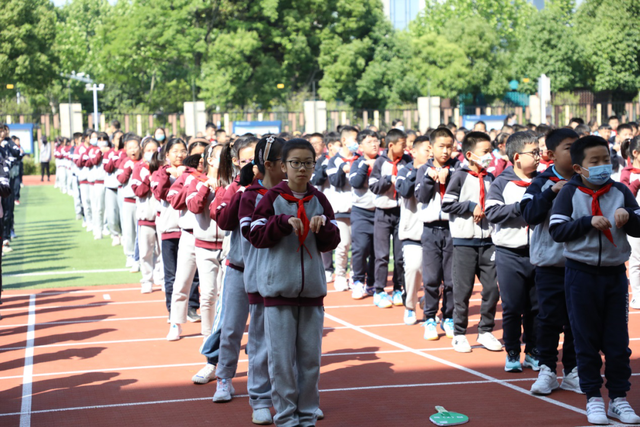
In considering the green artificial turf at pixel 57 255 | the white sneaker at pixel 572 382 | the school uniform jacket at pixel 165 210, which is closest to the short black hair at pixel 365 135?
the school uniform jacket at pixel 165 210

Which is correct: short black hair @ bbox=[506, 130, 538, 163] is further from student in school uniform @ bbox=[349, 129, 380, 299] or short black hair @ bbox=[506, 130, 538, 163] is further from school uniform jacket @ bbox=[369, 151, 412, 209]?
student in school uniform @ bbox=[349, 129, 380, 299]

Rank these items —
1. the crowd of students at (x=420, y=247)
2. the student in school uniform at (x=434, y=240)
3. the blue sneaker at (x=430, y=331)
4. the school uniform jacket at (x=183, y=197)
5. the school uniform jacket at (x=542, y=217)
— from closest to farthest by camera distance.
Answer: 1. the crowd of students at (x=420, y=247)
2. the school uniform jacket at (x=542, y=217)
3. the school uniform jacket at (x=183, y=197)
4. the student in school uniform at (x=434, y=240)
5. the blue sneaker at (x=430, y=331)

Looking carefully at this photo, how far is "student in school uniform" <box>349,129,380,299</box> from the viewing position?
1170cm

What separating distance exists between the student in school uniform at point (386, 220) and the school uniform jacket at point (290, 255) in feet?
17.1

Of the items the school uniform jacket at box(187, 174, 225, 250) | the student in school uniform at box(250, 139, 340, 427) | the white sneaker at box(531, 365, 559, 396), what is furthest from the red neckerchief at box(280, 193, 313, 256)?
the school uniform jacket at box(187, 174, 225, 250)

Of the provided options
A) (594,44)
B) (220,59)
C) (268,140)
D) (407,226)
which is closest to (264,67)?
(220,59)

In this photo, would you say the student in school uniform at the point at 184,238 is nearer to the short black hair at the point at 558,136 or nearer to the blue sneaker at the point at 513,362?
the blue sneaker at the point at 513,362

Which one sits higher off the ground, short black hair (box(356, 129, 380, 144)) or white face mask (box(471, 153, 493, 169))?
short black hair (box(356, 129, 380, 144))

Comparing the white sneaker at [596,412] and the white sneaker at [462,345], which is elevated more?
the white sneaker at [596,412]

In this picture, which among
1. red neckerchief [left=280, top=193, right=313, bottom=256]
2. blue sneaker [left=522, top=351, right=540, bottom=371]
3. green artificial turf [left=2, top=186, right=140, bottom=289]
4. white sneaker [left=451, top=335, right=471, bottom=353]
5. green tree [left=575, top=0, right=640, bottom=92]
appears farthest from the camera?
green tree [left=575, top=0, right=640, bottom=92]

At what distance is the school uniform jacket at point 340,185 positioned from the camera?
12.7m

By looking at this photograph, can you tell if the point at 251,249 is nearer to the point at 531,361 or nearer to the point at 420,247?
the point at 531,361

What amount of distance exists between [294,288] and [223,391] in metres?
1.63

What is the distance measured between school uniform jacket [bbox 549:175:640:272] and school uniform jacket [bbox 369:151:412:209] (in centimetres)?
473
